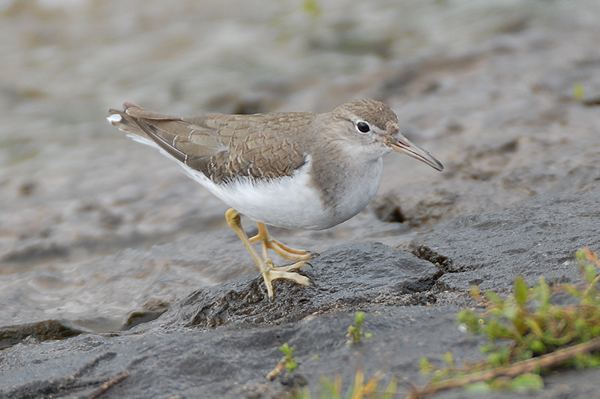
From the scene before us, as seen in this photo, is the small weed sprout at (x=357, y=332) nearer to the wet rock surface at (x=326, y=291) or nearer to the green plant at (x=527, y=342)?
the green plant at (x=527, y=342)

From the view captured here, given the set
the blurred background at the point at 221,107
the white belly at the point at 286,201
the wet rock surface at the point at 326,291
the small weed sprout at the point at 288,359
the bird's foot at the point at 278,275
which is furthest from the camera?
the blurred background at the point at 221,107

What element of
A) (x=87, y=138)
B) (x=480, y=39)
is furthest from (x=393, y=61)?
(x=87, y=138)

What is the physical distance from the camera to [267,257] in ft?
17.8

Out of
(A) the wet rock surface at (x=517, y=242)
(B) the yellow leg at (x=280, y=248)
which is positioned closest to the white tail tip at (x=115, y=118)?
(B) the yellow leg at (x=280, y=248)

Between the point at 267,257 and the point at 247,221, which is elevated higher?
Result: the point at 267,257

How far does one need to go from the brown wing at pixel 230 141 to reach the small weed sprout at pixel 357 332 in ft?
5.36

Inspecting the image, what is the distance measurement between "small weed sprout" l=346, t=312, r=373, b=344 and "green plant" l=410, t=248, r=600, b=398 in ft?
1.54

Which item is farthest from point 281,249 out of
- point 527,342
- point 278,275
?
point 527,342

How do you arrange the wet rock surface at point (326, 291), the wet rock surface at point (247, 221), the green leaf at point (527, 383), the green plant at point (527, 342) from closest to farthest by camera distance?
the green leaf at point (527, 383) → the green plant at point (527, 342) → the wet rock surface at point (247, 221) → the wet rock surface at point (326, 291)

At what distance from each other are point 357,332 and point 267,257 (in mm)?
2132

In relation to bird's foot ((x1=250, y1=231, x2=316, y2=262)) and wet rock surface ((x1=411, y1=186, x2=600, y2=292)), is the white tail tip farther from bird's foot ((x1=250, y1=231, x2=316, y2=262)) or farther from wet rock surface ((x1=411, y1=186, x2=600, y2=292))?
wet rock surface ((x1=411, y1=186, x2=600, y2=292))

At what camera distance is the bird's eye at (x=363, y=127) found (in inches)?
190

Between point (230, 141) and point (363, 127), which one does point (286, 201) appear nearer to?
point (363, 127)

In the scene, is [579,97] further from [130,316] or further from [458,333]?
[130,316]
